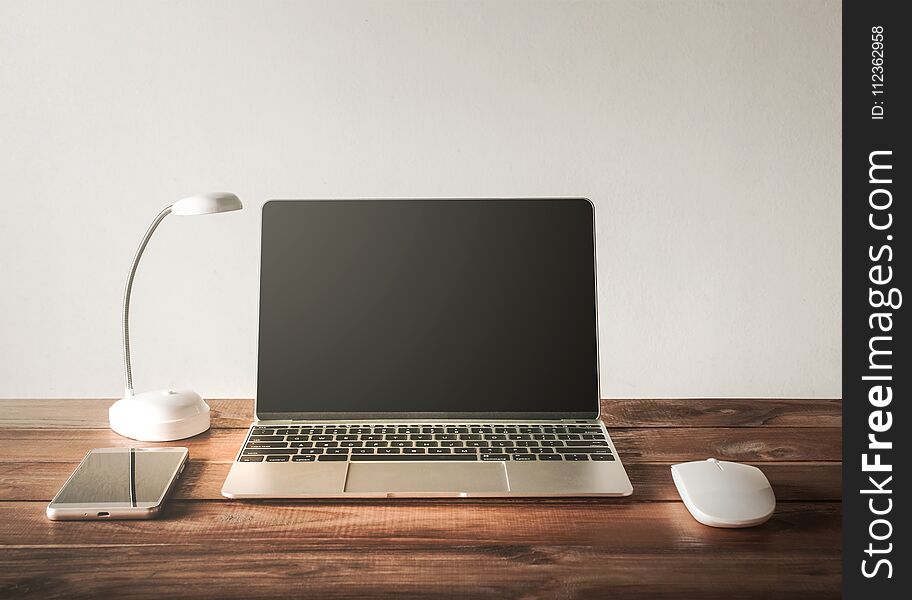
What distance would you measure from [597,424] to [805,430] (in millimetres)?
309

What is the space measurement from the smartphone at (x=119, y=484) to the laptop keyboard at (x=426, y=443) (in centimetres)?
10

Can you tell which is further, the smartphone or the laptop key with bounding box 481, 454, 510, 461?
the laptop key with bounding box 481, 454, 510, 461

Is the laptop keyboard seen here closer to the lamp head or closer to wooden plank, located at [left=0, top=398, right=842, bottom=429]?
wooden plank, located at [left=0, top=398, right=842, bottom=429]

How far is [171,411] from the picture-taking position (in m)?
1.11

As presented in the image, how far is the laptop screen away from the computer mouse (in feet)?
0.74

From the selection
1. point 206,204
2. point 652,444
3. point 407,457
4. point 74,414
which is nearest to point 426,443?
point 407,457

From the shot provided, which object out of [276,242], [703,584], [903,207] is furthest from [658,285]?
[703,584]

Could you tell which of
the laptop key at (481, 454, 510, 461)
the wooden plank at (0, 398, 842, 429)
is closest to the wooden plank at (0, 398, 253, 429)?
the wooden plank at (0, 398, 842, 429)

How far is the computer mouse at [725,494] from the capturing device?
33.6 inches

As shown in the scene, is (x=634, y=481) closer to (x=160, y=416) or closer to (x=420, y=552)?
(x=420, y=552)

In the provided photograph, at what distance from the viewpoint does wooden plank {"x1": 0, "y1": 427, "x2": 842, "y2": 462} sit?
106 cm

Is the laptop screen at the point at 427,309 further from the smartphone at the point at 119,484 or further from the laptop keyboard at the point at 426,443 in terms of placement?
the smartphone at the point at 119,484

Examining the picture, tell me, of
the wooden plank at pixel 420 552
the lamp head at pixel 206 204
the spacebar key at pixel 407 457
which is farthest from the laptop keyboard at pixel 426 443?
the lamp head at pixel 206 204

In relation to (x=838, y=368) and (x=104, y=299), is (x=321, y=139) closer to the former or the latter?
(x=104, y=299)
